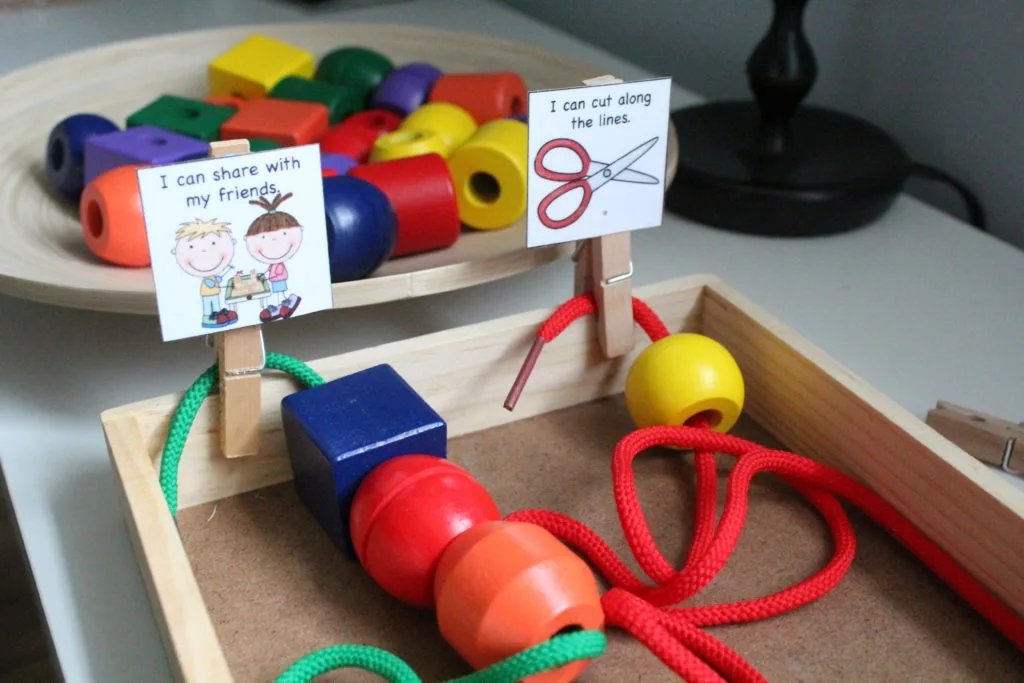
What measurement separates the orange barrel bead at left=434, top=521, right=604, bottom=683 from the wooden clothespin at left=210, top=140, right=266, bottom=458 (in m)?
0.14

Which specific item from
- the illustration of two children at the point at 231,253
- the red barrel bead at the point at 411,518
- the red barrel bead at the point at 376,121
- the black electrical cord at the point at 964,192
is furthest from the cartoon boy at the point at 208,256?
the black electrical cord at the point at 964,192

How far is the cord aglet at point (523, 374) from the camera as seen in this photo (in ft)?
1.80

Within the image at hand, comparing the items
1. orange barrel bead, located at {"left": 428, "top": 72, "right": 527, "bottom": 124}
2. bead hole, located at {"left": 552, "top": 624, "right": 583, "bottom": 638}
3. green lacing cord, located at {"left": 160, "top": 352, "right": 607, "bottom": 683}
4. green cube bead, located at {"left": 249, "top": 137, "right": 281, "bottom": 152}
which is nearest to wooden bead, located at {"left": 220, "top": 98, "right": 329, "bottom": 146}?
green cube bead, located at {"left": 249, "top": 137, "right": 281, "bottom": 152}

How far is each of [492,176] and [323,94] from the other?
0.88ft

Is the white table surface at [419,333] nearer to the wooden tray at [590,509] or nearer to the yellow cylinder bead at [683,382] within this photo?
the wooden tray at [590,509]

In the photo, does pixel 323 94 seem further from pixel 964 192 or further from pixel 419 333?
pixel 964 192

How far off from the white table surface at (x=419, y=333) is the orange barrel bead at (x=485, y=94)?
0.56 feet

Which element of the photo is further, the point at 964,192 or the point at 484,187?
the point at 964,192

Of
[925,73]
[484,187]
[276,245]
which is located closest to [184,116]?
[484,187]

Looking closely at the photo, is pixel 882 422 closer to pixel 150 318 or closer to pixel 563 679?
pixel 563 679

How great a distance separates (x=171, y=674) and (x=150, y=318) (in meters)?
0.33

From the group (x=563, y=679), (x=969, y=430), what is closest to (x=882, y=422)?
(x=969, y=430)

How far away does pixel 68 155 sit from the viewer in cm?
74

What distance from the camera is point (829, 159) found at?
85 centimetres
